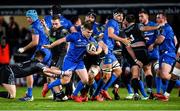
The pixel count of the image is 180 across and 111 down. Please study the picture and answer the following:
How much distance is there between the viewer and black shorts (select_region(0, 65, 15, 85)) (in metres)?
19.7

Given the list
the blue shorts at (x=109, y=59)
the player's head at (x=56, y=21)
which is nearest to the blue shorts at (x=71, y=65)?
the blue shorts at (x=109, y=59)

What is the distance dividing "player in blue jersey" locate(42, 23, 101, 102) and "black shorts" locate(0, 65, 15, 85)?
1.11 meters

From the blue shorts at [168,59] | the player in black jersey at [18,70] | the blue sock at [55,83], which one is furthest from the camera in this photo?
the blue shorts at [168,59]

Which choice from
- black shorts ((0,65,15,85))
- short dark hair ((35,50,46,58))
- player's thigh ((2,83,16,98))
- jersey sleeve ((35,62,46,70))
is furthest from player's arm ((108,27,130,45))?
player's thigh ((2,83,16,98))

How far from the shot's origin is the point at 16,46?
29328 mm

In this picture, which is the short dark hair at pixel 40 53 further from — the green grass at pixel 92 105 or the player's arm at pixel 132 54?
the player's arm at pixel 132 54

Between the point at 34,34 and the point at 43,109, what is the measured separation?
347 centimetres

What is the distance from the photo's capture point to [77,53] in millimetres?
19156

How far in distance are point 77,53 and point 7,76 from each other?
2.04 m

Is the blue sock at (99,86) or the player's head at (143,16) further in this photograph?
the player's head at (143,16)

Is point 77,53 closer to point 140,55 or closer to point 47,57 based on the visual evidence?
point 47,57

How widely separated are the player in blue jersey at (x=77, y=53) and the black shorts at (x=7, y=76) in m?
1.11

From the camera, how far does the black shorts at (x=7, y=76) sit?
19.7 meters

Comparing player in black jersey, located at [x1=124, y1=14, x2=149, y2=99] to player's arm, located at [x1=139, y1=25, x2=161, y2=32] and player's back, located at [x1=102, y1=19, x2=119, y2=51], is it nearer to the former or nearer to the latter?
player's arm, located at [x1=139, y1=25, x2=161, y2=32]
